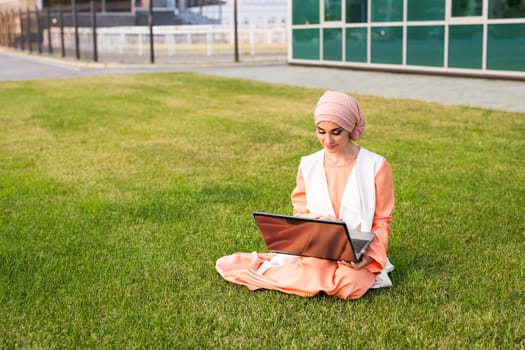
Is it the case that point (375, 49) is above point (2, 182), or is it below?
above

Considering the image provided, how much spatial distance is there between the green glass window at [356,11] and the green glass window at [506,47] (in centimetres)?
391

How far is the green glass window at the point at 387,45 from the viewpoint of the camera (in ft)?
51.2

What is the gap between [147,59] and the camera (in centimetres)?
2495

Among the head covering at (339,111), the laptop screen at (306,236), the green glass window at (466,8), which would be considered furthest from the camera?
the green glass window at (466,8)

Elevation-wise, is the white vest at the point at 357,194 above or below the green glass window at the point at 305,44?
below

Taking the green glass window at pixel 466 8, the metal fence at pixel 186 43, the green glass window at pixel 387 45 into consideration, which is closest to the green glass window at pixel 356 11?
the green glass window at pixel 387 45

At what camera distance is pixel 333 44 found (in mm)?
17922

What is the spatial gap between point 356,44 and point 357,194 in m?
14.0

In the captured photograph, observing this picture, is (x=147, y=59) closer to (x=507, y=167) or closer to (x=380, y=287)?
(x=507, y=167)

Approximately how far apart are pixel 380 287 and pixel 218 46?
23.4 meters

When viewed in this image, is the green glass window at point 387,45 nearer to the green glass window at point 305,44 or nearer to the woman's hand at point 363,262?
the green glass window at point 305,44

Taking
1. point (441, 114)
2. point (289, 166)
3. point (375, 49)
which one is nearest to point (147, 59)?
point (375, 49)

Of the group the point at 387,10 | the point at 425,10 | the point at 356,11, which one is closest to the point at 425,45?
the point at 425,10

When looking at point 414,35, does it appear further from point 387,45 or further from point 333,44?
point 333,44
